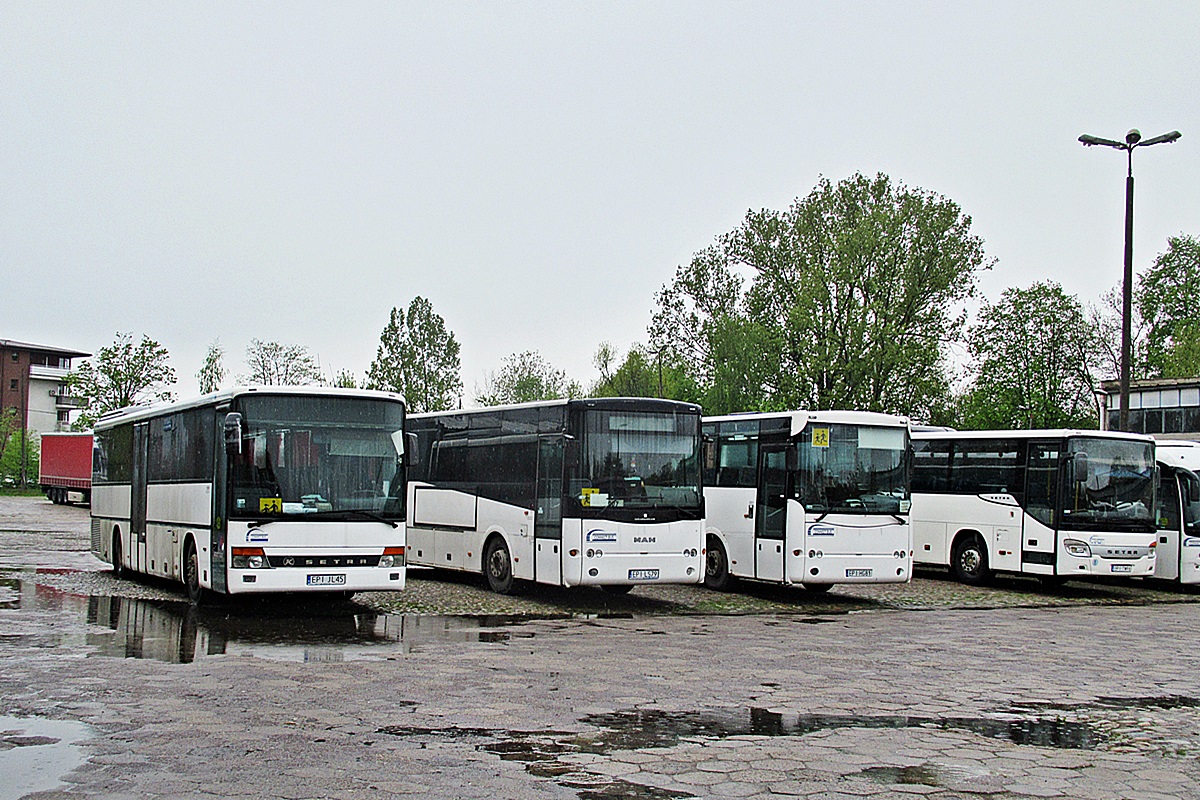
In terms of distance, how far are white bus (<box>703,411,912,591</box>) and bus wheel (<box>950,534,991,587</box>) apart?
4.65 metres

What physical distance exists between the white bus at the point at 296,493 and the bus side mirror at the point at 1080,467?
12781 mm

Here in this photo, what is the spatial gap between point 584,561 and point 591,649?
14.4 feet

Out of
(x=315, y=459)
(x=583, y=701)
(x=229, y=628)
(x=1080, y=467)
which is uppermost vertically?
(x=1080, y=467)

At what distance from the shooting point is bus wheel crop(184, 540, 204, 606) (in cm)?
1808

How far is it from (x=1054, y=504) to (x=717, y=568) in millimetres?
6342

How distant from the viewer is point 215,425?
17.8m

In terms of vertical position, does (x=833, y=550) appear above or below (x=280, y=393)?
below

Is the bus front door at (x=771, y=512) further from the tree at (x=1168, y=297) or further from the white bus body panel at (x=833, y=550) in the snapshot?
the tree at (x=1168, y=297)

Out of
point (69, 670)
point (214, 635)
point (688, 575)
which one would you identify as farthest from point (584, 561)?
point (69, 670)

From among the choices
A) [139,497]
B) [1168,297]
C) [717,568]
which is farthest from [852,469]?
[1168,297]

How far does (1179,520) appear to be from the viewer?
2491 cm

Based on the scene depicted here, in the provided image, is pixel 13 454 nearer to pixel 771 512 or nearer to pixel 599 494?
pixel 771 512

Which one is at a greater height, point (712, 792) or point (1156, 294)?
point (1156, 294)

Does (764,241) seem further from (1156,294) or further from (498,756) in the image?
(498,756)
